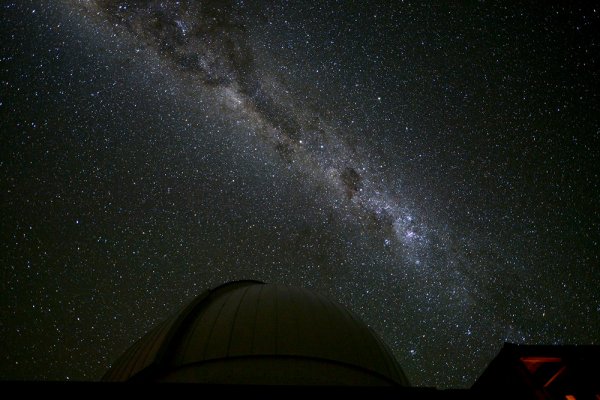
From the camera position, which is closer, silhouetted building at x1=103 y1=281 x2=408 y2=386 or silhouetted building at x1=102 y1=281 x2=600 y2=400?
silhouetted building at x1=102 y1=281 x2=600 y2=400

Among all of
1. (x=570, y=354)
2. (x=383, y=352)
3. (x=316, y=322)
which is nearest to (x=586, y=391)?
(x=570, y=354)

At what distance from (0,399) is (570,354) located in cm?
648

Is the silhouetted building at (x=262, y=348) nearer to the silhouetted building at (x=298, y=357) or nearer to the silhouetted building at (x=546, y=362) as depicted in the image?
the silhouetted building at (x=298, y=357)

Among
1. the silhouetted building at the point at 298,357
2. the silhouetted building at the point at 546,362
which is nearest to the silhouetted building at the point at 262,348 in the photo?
the silhouetted building at the point at 298,357

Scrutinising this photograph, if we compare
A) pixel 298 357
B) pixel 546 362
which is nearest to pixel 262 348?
pixel 298 357

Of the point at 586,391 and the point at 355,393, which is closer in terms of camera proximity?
the point at 355,393

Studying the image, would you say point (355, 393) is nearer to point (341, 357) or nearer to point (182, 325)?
point (341, 357)

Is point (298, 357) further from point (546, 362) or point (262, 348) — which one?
point (546, 362)

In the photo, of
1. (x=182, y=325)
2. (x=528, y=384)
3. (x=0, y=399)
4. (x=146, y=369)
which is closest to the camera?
(x=0, y=399)

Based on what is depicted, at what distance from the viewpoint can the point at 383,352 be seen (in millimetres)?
6180

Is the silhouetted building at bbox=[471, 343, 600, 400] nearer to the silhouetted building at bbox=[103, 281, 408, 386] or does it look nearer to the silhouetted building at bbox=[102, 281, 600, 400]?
the silhouetted building at bbox=[102, 281, 600, 400]

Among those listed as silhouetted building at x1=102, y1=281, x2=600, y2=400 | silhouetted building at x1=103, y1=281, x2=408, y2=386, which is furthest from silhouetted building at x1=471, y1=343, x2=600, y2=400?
silhouetted building at x1=103, y1=281, x2=408, y2=386

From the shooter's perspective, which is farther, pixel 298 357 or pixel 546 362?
pixel 298 357

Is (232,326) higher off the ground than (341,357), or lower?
lower
